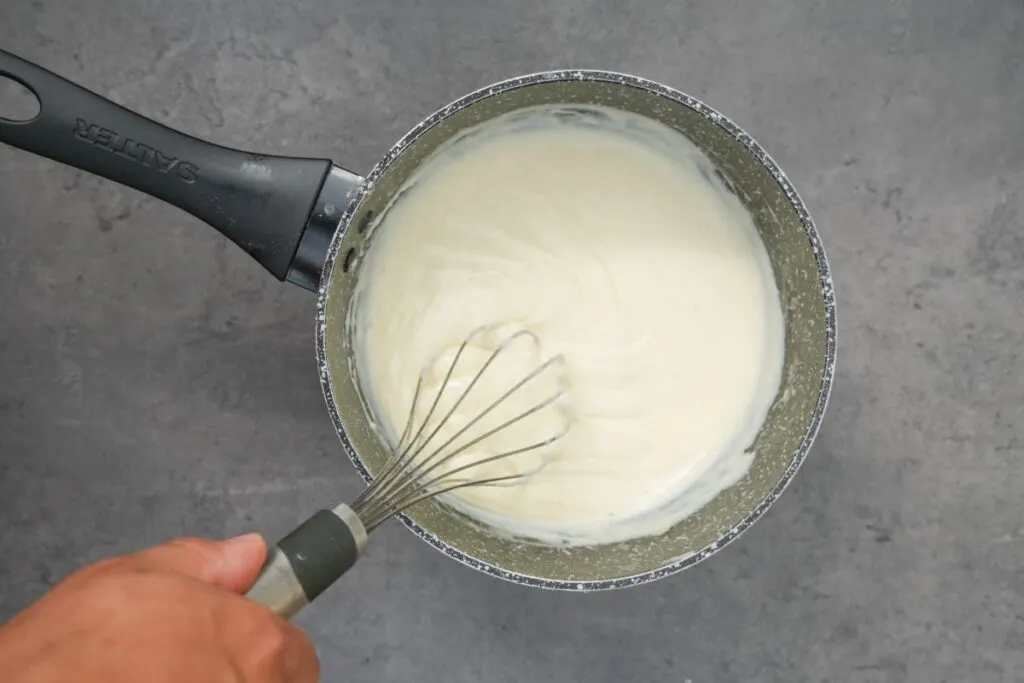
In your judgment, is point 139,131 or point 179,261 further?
point 179,261

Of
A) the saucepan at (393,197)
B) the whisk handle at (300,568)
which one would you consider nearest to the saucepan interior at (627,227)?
the saucepan at (393,197)

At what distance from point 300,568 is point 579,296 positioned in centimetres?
34

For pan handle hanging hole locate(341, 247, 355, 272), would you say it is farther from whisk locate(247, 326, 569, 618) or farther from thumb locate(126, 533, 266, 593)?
thumb locate(126, 533, 266, 593)

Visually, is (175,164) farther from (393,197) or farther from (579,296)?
(579,296)

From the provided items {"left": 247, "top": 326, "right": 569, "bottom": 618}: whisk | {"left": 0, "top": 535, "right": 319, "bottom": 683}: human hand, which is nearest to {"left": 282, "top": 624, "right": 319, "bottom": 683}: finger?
{"left": 0, "top": 535, "right": 319, "bottom": 683}: human hand

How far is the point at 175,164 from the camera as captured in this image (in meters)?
0.63

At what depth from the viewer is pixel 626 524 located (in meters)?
0.77

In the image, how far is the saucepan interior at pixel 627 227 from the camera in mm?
637

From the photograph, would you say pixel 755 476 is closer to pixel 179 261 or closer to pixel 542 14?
pixel 542 14

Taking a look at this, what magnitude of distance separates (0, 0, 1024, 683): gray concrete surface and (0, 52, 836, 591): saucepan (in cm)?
15

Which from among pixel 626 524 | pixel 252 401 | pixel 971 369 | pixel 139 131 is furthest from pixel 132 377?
pixel 971 369

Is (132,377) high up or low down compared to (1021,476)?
down

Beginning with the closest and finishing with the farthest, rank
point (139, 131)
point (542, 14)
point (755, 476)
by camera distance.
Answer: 1. point (139, 131)
2. point (755, 476)
3. point (542, 14)

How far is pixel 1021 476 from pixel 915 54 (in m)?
0.46
